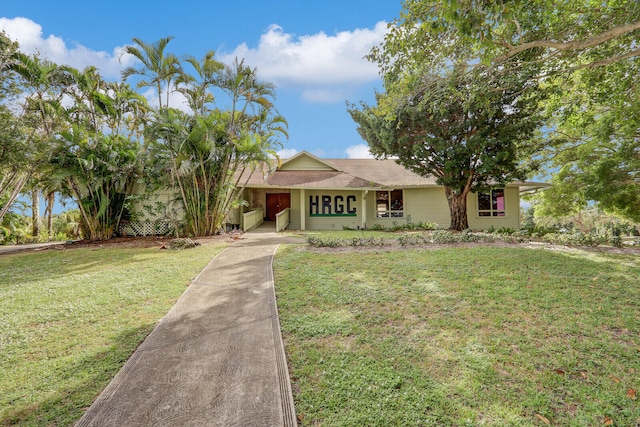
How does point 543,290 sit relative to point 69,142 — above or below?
below

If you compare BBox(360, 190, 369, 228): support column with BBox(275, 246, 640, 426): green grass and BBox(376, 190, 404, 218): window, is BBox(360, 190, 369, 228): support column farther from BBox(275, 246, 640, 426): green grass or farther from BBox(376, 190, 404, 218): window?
BBox(275, 246, 640, 426): green grass

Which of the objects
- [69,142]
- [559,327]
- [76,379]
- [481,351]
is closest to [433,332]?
[481,351]

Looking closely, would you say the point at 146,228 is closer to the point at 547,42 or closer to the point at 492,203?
the point at 547,42

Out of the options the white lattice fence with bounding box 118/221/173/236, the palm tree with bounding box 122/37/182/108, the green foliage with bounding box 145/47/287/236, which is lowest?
the white lattice fence with bounding box 118/221/173/236

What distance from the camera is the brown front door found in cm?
1953

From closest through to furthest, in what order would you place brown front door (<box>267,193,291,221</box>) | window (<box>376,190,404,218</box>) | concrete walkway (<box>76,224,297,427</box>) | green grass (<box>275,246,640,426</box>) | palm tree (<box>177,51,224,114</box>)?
concrete walkway (<box>76,224,297,427</box>)
green grass (<box>275,246,640,426</box>)
palm tree (<box>177,51,224,114</box>)
window (<box>376,190,404,218</box>)
brown front door (<box>267,193,291,221</box>)

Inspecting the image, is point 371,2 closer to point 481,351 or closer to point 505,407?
point 481,351

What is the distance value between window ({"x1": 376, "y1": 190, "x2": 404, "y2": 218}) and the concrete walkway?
13.6 m

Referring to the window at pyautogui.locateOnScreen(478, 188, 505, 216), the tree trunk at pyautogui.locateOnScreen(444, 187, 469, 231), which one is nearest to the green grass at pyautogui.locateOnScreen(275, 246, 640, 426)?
the tree trunk at pyautogui.locateOnScreen(444, 187, 469, 231)

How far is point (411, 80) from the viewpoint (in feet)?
25.0

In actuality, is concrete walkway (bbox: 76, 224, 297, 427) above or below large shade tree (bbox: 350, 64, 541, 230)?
below

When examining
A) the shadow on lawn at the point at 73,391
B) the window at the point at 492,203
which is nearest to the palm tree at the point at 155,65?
the shadow on lawn at the point at 73,391

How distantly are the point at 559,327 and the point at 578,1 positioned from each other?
24.1 feet

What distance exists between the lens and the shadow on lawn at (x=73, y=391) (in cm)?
238
